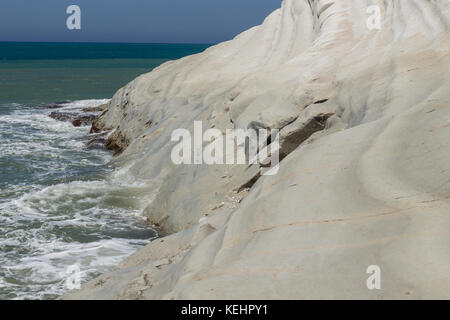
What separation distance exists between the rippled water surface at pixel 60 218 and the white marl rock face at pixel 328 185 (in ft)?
1.92

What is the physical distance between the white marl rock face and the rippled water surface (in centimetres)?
58

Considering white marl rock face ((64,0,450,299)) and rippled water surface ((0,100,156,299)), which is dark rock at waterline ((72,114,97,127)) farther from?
white marl rock face ((64,0,450,299))

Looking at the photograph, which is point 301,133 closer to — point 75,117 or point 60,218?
point 60,218

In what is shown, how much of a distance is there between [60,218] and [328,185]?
212 inches

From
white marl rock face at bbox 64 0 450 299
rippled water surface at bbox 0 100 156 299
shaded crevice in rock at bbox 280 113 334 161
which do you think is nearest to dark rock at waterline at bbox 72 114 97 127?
rippled water surface at bbox 0 100 156 299

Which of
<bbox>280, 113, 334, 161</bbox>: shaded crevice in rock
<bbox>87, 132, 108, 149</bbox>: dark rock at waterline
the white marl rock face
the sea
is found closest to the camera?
the white marl rock face

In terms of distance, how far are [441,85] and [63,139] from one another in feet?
41.0

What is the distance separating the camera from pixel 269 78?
953 centimetres

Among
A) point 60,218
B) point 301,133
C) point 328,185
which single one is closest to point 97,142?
point 60,218

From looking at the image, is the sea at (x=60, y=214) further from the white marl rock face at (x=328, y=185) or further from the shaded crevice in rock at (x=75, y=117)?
the shaded crevice in rock at (x=75, y=117)

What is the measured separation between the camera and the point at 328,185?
4.65m

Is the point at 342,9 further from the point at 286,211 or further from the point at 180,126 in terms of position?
the point at 286,211

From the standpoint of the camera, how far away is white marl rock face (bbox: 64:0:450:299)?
3588 millimetres
